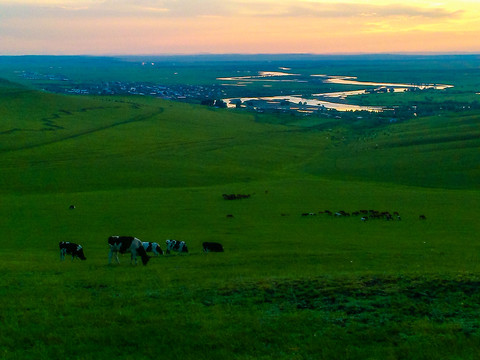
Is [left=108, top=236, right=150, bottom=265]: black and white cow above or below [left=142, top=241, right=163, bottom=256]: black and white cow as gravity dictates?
above

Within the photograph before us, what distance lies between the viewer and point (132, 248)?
21250 millimetres

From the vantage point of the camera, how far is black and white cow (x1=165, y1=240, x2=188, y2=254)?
2634 centimetres

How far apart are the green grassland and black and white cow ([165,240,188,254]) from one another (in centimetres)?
83

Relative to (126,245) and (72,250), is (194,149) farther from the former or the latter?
(126,245)

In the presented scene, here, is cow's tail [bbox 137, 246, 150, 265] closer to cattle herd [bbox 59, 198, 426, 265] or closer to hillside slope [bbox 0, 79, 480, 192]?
cattle herd [bbox 59, 198, 426, 265]

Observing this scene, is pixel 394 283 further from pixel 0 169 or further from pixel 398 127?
pixel 398 127

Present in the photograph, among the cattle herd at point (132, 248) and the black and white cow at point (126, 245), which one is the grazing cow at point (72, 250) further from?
the black and white cow at point (126, 245)

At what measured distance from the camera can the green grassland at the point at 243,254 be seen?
11.5 m

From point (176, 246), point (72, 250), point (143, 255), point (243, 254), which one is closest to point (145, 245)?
point (176, 246)

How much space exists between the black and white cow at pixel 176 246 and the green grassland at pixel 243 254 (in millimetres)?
832

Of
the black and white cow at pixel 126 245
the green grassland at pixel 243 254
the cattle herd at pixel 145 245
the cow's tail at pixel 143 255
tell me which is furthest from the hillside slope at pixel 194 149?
the cow's tail at pixel 143 255

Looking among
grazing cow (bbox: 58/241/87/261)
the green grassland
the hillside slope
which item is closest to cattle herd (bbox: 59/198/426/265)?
grazing cow (bbox: 58/241/87/261)

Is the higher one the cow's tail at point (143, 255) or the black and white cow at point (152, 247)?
the cow's tail at point (143, 255)

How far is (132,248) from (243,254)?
5.21 metres
